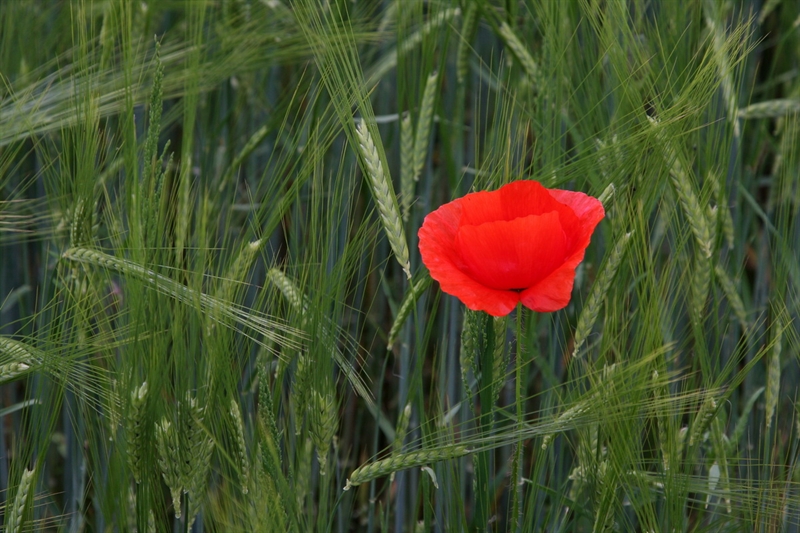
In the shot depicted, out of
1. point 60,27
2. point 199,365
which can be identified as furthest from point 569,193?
point 60,27

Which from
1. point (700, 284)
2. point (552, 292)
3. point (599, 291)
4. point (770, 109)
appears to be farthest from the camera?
point (770, 109)

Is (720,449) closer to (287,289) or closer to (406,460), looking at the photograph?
(406,460)

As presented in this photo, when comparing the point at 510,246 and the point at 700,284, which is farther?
the point at 700,284

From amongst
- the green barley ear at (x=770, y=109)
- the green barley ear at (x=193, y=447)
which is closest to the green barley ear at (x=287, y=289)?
the green barley ear at (x=193, y=447)

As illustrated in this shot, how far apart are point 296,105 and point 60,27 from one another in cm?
35

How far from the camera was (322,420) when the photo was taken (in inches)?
26.1

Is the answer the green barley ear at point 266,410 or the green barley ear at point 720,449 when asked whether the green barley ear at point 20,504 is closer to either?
the green barley ear at point 266,410

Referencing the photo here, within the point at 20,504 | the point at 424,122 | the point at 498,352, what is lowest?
the point at 20,504

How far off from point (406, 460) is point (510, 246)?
182 mm

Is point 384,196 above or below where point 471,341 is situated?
above

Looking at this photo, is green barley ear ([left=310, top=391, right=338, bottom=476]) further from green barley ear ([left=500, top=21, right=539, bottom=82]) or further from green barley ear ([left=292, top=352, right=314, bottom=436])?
green barley ear ([left=500, top=21, right=539, bottom=82])

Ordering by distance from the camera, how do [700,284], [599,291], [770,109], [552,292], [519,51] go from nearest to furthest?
1. [552,292]
2. [599,291]
3. [700,284]
4. [519,51]
5. [770,109]

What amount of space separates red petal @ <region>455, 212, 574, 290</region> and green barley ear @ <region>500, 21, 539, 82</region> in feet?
1.13

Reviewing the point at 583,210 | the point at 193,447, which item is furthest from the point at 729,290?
the point at 193,447
